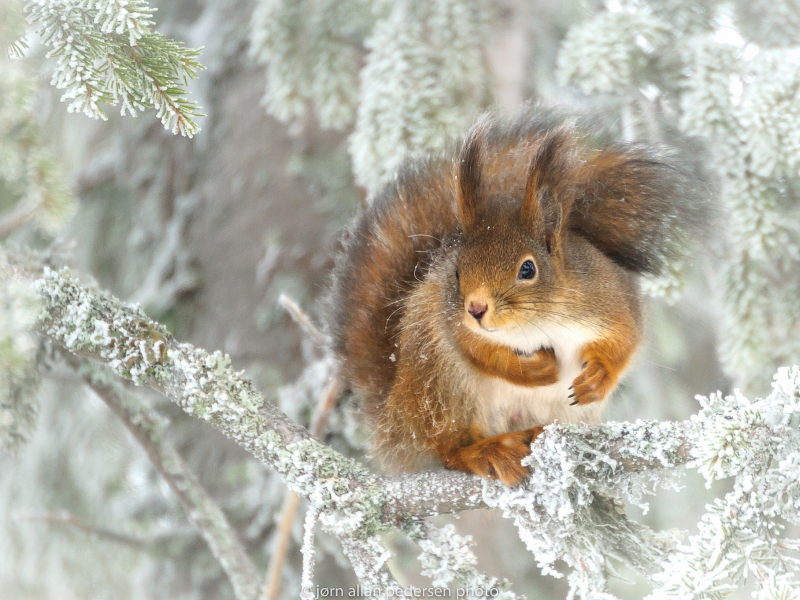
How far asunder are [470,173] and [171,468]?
66 centimetres

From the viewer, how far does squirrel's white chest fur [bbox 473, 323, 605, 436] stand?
108 cm

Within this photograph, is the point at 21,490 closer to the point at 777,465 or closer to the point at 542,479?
the point at 542,479

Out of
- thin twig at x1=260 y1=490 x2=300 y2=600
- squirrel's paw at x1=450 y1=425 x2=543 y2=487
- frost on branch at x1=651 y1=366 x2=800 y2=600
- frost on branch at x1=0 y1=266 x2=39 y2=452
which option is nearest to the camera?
frost on branch at x1=0 y1=266 x2=39 y2=452

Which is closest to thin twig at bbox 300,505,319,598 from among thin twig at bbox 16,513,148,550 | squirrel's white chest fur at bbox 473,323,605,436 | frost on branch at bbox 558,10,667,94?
squirrel's white chest fur at bbox 473,323,605,436

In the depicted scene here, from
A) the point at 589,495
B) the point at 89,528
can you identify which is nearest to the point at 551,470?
the point at 589,495

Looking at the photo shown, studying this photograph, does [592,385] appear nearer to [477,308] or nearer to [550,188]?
[477,308]

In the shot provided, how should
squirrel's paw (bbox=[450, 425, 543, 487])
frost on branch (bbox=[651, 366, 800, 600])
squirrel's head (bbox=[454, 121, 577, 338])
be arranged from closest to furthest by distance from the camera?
frost on branch (bbox=[651, 366, 800, 600])
squirrel's paw (bbox=[450, 425, 543, 487])
squirrel's head (bbox=[454, 121, 577, 338])

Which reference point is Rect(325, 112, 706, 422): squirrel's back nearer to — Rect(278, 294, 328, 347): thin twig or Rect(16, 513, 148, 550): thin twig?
Rect(278, 294, 328, 347): thin twig

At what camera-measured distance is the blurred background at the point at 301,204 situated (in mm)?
1146

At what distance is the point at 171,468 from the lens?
1088mm

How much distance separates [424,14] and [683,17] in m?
0.49

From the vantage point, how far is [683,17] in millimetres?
1280

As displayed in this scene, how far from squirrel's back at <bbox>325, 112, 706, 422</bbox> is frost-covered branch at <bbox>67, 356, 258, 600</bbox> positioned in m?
0.30

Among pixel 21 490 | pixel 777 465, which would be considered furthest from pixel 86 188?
pixel 777 465
